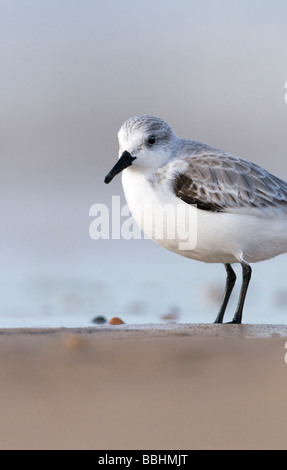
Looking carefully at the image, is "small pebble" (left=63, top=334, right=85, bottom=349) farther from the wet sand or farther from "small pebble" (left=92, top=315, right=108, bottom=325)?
"small pebble" (left=92, top=315, right=108, bottom=325)

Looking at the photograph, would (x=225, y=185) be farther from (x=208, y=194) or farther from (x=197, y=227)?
(x=197, y=227)

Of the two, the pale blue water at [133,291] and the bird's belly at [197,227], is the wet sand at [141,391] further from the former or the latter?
the pale blue water at [133,291]

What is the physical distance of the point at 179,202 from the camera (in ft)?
21.8

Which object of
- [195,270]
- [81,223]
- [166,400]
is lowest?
[166,400]

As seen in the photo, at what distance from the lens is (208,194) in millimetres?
6746

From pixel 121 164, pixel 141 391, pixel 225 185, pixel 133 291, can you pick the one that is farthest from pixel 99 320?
pixel 141 391

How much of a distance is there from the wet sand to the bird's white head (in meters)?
1.82

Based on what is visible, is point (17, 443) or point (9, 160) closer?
point (17, 443)

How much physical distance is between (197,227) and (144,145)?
2.54 ft

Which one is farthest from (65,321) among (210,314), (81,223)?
(81,223)

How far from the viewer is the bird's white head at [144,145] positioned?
6.80 m

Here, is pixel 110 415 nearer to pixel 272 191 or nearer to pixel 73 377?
pixel 73 377

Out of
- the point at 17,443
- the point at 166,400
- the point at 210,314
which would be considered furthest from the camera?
the point at 210,314

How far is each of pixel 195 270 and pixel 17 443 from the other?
582 centimetres
